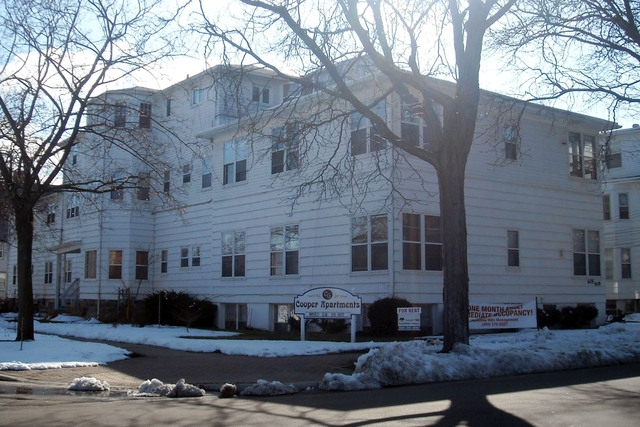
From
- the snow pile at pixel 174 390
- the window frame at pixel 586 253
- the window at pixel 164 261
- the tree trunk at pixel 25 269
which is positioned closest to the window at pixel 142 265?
the window at pixel 164 261

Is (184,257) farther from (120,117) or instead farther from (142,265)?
(120,117)

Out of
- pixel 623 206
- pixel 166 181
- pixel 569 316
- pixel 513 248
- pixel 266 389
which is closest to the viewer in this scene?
pixel 266 389

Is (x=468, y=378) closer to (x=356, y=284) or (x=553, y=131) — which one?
(x=356, y=284)

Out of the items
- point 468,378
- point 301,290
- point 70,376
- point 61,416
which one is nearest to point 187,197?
point 301,290

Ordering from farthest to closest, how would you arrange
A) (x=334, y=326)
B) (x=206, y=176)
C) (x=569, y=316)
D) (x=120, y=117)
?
(x=206, y=176) → (x=569, y=316) → (x=334, y=326) → (x=120, y=117)

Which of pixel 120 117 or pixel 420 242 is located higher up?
pixel 120 117

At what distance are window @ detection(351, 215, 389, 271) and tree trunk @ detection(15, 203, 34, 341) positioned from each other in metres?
9.42

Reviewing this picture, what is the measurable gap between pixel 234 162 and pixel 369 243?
28.6 feet

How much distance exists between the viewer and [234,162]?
2844cm

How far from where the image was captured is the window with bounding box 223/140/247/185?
27.9 metres

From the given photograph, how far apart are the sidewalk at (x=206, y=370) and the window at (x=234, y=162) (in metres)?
12.1

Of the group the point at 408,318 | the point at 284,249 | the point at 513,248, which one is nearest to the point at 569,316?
the point at 513,248

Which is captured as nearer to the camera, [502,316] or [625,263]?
[502,316]

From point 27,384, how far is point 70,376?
1.04 meters
